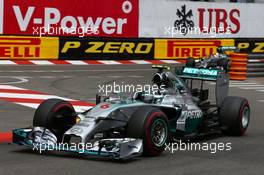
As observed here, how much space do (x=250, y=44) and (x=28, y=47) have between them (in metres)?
11.1

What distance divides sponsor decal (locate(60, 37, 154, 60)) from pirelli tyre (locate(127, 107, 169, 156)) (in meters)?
17.4

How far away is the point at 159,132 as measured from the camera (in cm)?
996

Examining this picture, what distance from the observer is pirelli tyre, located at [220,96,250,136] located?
39.2 ft

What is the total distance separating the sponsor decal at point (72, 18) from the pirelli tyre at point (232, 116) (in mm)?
15612

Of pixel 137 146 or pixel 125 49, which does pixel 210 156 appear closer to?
pixel 137 146

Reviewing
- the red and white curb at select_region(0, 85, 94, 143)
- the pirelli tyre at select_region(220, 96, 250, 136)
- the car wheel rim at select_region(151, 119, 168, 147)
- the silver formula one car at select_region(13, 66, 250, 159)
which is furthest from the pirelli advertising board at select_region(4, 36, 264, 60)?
the car wheel rim at select_region(151, 119, 168, 147)

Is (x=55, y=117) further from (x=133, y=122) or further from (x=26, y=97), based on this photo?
(x=26, y=97)

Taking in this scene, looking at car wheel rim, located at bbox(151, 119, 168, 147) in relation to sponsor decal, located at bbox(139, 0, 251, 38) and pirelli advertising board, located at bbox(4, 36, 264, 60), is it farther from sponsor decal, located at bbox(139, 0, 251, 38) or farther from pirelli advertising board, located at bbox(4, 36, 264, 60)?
sponsor decal, located at bbox(139, 0, 251, 38)

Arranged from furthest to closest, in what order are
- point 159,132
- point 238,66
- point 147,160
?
point 238,66, point 159,132, point 147,160

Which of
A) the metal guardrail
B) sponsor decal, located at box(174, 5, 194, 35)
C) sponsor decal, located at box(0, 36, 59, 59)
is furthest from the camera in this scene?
sponsor decal, located at box(174, 5, 194, 35)

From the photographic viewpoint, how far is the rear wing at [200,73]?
41.0 ft
